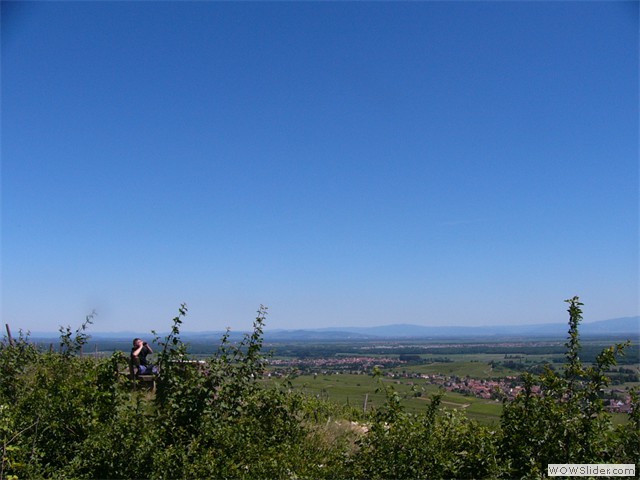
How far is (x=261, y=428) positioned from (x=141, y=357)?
3765 millimetres

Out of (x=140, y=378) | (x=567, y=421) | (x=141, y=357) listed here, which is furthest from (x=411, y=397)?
(x=141, y=357)

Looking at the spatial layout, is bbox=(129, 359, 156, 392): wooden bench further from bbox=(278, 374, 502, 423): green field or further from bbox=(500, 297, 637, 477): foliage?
bbox=(500, 297, 637, 477): foliage

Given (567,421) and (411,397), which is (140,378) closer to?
(411,397)

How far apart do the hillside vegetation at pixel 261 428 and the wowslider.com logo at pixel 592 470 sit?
Result: 0.41 feet

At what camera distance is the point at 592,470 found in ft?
15.3

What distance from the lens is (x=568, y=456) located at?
4.87 meters

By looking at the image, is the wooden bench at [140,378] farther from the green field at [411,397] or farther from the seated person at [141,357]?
the green field at [411,397]

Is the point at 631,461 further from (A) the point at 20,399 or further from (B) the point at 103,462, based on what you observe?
(A) the point at 20,399

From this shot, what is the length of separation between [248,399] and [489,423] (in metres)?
3.32

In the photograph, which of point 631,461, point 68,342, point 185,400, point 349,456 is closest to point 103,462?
point 185,400

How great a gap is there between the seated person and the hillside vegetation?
58 centimetres

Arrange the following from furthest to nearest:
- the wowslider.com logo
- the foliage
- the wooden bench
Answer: the wooden bench → the foliage → the wowslider.com logo

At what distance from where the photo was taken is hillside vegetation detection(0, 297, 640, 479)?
5.05m

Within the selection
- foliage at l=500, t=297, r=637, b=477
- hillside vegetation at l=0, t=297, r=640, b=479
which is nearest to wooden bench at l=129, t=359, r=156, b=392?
hillside vegetation at l=0, t=297, r=640, b=479
